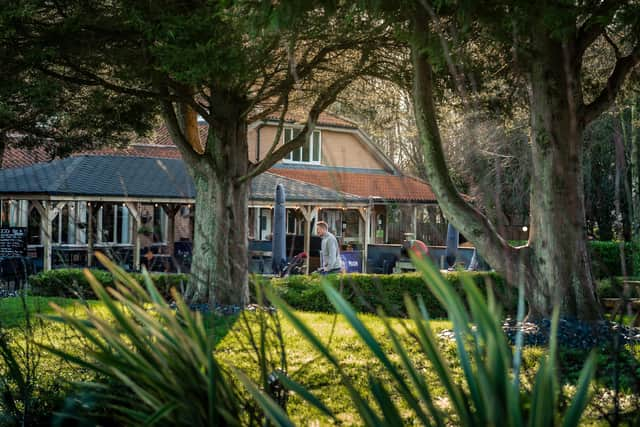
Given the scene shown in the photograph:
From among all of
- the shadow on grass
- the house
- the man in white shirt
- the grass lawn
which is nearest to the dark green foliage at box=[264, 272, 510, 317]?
the man in white shirt

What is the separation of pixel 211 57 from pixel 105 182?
541 inches

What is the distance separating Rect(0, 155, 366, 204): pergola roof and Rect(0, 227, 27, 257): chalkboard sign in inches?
71.4

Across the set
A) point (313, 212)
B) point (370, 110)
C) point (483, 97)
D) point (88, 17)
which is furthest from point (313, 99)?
point (313, 212)

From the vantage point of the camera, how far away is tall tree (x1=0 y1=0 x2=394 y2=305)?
996 cm

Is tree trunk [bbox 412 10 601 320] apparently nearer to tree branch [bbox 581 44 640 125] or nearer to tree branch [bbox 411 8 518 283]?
tree branch [bbox 411 8 518 283]

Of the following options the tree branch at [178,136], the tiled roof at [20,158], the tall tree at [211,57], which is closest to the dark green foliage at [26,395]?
the tall tree at [211,57]

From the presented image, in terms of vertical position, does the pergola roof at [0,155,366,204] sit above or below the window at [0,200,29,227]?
above

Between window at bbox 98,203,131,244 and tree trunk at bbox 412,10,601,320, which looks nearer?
tree trunk at bbox 412,10,601,320

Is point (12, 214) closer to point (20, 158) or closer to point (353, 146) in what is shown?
point (20, 158)

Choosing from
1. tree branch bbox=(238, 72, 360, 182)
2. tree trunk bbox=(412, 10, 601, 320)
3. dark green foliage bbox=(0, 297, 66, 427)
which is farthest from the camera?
tree branch bbox=(238, 72, 360, 182)

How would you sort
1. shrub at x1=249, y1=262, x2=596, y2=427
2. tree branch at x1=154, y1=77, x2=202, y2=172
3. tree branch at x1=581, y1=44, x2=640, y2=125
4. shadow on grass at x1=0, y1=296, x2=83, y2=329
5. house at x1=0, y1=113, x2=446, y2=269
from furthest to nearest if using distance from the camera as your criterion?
house at x1=0, y1=113, x2=446, y2=269, tree branch at x1=154, y1=77, x2=202, y2=172, tree branch at x1=581, y1=44, x2=640, y2=125, shadow on grass at x1=0, y1=296, x2=83, y2=329, shrub at x1=249, y1=262, x2=596, y2=427

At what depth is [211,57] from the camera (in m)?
9.97

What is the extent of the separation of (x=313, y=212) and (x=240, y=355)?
1982 centimetres

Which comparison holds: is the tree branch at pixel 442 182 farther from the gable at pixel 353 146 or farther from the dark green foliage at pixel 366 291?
the gable at pixel 353 146
